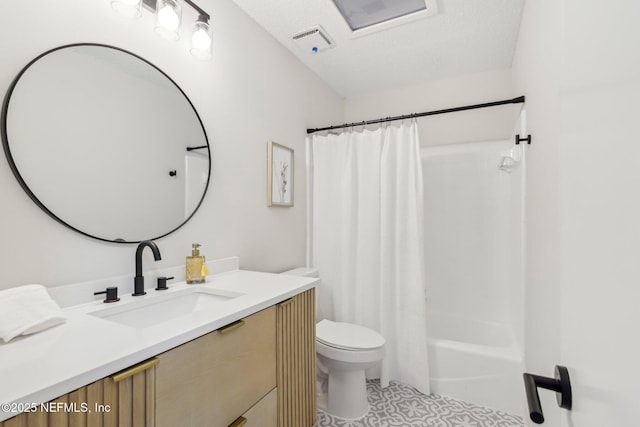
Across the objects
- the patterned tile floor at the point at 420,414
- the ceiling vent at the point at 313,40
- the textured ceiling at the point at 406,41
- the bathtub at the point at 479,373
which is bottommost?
the patterned tile floor at the point at 420,414

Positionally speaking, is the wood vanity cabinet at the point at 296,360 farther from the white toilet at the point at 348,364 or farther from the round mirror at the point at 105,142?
the round mirror at the point at 105,142

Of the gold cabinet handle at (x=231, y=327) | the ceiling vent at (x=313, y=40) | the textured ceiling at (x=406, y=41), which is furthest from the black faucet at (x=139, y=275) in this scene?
the ceiling vent at (x=313, y=40)

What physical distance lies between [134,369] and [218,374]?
0.30 metres

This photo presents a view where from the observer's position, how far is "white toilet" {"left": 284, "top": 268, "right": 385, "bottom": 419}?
1646 millimetres

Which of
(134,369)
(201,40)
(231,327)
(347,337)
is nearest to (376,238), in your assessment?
(347,337)

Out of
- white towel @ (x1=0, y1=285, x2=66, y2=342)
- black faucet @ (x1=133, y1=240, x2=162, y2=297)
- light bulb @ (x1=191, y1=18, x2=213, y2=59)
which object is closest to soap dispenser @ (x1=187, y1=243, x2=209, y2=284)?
black faucet @ (x1=133, y1=240, x2=162, y2=297)

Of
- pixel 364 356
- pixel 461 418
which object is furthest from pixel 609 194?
pixel 461 418

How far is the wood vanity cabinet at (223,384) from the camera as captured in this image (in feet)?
2.00

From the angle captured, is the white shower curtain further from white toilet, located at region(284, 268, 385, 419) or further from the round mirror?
the round mirror

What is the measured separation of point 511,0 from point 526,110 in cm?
66

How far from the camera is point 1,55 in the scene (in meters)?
0.88

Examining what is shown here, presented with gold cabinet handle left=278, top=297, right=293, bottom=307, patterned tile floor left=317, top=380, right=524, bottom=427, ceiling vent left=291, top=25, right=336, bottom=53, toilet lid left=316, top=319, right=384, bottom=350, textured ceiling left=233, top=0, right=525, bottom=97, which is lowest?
patterned tile floor left=317, top=380, right=524, bottom=427

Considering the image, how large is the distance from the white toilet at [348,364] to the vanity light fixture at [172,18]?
5.64ft

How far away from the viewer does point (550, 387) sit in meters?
0.51
